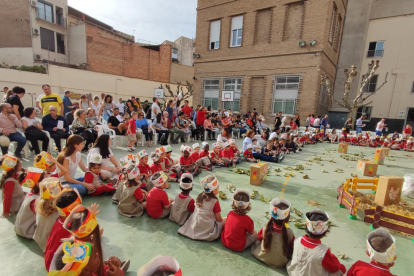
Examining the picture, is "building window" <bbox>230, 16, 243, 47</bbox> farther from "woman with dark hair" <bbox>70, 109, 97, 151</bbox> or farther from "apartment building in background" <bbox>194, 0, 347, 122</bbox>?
"woman with dark hair" <bbox>70, 109, 97, 151</bbox>

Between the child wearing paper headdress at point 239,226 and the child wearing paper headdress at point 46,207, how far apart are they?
2.14m

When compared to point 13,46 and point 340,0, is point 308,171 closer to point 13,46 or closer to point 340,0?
point 340,0

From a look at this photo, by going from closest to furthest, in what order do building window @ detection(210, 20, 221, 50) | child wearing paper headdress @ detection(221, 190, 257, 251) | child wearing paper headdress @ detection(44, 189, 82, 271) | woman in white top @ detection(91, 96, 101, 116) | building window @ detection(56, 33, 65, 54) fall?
child wearing paper headdress @ detection(44, 189, 82, 271), child wearing paper headdress @ detection(221, 190, 257, 251), woman in white top @ detection(91, 96, 101, 116), building window @ detection(210, 20, 221, 50), building window @ detection(56, 33, 65, 54)

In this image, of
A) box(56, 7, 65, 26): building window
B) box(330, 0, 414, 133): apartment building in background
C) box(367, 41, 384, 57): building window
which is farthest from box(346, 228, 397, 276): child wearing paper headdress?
box(56, 7, 65, 26): building window

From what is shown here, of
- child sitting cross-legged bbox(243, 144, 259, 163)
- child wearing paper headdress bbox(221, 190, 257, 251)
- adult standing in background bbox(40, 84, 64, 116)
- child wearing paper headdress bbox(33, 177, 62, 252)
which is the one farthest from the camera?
child sitting cross-legged bbox(243, 144, 259, 163)

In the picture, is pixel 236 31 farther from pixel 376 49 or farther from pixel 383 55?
pixel 383 55

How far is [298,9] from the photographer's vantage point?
53.2 ft

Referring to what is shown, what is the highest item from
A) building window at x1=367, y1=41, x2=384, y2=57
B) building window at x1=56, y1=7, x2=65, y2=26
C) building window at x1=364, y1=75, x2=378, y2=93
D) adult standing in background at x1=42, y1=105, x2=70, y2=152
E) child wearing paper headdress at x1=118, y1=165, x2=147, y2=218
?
building window at x1=56, y1=7, x2=65, y2=26

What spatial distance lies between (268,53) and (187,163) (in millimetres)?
14725

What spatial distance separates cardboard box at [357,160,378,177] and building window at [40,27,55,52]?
104ft

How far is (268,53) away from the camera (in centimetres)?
1755

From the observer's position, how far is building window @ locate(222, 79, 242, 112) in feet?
63.6

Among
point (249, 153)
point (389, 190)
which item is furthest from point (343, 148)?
point (389, 190)

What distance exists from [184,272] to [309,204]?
315 centimetres
